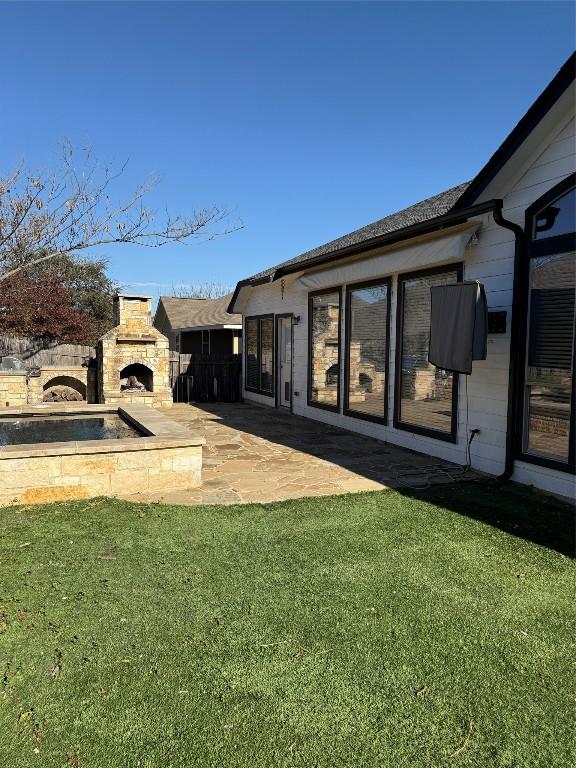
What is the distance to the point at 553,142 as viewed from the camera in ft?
17.6

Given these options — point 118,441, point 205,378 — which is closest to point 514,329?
point 118,441

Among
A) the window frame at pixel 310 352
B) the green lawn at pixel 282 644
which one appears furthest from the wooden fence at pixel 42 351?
the green lawn at pixel 282 644

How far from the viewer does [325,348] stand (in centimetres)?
1052

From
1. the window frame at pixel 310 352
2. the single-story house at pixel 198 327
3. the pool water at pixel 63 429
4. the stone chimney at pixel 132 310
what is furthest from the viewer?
the single-story house at pixel 198 327

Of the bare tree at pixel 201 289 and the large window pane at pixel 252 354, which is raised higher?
the bare tree at pixel 201 289

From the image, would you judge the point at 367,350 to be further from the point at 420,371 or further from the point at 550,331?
the point at 550,331

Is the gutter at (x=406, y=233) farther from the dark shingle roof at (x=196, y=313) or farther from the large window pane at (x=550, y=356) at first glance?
the dark shingle roof at (x=196, y=313)

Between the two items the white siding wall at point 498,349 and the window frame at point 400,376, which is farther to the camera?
the window frame at point 400,376

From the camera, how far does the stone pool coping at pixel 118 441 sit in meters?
5.14

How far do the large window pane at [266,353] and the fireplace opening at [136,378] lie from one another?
2.97m

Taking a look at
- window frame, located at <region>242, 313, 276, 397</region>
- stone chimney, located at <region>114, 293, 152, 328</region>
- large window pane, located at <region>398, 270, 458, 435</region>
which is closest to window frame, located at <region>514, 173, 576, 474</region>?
large window pane, located at <region>398, 270, 458, 435</region>

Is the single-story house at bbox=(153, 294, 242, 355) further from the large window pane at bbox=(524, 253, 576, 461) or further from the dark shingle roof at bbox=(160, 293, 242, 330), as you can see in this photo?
the large window pane at bbox=(524, 253, 576, 461)

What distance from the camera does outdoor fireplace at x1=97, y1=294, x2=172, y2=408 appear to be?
42.3ft

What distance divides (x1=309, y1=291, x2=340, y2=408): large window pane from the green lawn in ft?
18.9
